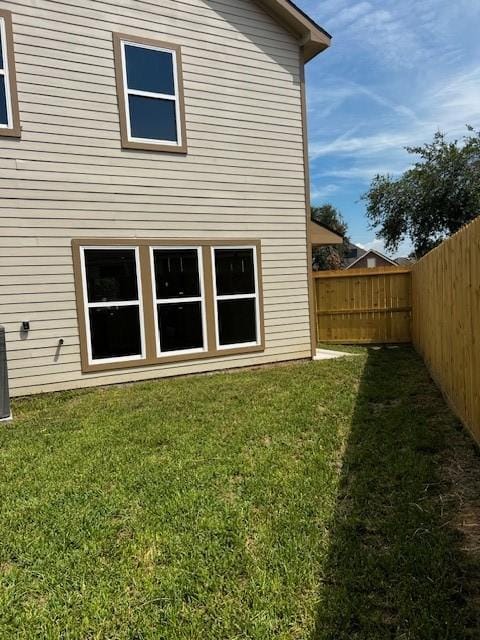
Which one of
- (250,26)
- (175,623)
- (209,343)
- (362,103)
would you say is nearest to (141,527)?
(175,623)

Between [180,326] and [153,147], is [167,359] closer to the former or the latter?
[180,326]

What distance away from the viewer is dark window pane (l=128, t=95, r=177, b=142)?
6.88 meters

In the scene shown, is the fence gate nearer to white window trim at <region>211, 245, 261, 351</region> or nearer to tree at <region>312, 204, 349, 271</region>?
white window trim at <region>211, 245, 261, 351</region>

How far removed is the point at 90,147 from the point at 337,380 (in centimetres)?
499

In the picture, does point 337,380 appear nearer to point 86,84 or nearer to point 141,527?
point 141,527

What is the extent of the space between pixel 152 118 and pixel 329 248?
33.3 metres

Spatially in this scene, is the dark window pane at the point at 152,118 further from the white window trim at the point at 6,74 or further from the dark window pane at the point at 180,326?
the dark window pane at the point at 180,326

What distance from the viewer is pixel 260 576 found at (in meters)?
2.34

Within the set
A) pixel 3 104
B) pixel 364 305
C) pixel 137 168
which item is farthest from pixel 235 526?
pixel 364 305

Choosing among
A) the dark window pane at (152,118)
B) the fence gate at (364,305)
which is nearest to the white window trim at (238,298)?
the dark window pane at (152,118)

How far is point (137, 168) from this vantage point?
6898mm

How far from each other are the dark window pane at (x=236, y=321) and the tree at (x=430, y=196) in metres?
16.5

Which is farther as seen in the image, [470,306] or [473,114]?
[473,114]

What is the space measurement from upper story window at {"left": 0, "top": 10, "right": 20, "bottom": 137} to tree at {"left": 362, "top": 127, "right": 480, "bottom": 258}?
1959cm
